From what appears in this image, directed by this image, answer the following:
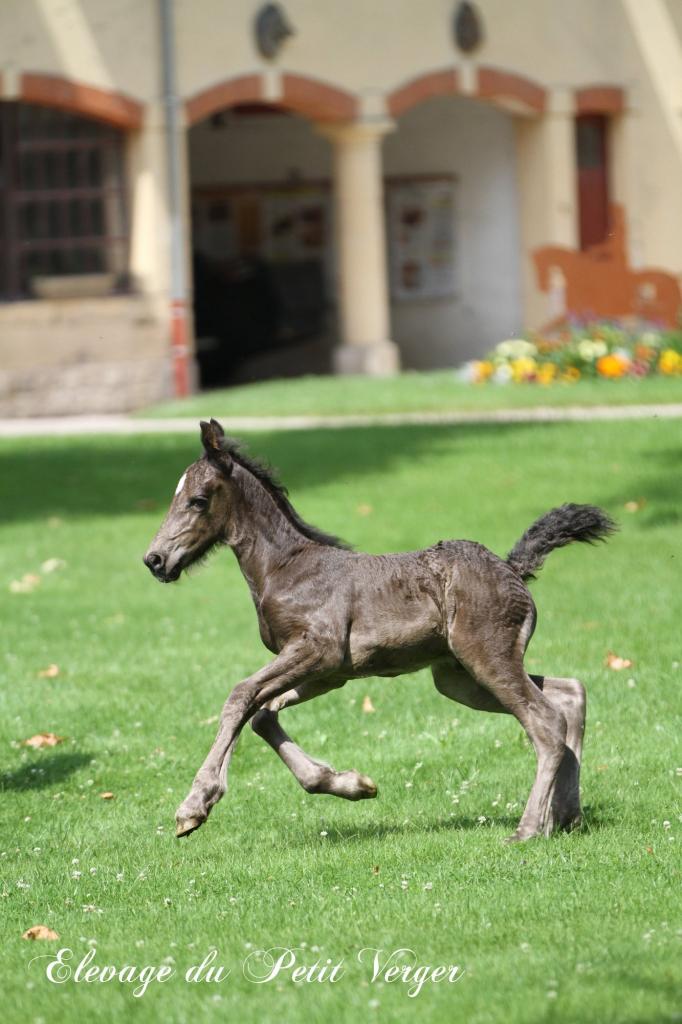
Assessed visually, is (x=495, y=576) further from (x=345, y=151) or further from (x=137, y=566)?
(x=345, y=151)

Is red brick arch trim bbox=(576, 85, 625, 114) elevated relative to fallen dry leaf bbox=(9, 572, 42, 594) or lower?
elevated

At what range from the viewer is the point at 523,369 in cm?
2211

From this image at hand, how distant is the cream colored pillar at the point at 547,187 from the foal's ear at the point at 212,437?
791 inches

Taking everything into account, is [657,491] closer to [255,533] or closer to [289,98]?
[255,533]

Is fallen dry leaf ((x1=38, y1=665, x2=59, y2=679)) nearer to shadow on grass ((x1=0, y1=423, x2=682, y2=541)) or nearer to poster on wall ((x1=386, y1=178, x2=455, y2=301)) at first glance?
shadow on grass ((x1=0, y1=423, x2=682, y2=541))

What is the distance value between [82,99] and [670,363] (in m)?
7.95

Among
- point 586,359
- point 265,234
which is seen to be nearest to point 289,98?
point 265,234

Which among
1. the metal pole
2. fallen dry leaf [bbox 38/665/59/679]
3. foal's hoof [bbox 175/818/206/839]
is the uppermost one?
the metal pole

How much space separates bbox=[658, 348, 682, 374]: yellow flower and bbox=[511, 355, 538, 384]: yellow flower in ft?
5.10

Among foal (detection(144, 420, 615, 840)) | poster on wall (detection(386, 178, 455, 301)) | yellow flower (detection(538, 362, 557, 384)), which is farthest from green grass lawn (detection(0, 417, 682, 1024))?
poster on wall (detection(386, 178, 455, 301))

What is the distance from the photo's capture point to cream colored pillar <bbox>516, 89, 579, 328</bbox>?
25781mm

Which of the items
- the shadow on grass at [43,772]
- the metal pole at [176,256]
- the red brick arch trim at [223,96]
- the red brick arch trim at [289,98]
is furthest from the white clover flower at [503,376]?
the shadow on grass at [43,772]

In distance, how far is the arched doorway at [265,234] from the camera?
2806 cm

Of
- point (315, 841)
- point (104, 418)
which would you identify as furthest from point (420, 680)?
point (104, 418)
